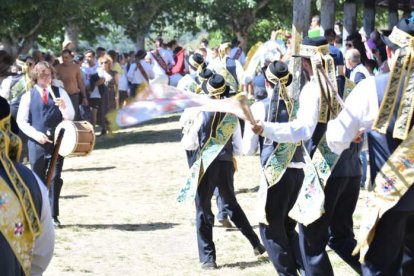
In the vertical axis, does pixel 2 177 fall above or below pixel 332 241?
above

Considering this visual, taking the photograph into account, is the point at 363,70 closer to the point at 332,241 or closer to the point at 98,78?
the point at 332,241

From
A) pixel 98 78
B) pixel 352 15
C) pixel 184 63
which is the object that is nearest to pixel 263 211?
pixel 352 15

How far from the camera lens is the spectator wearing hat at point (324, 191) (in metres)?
6.81

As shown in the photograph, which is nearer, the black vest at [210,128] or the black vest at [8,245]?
the black vest at [8,245]

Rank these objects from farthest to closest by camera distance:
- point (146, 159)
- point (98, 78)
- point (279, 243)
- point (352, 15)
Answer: point (98, 78) → point (352, 15) → point (146, 159) → point (279, 243)

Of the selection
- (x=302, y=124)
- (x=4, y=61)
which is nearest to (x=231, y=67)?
(x=4, y=61)

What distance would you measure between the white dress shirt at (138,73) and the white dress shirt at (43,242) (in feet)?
62.3

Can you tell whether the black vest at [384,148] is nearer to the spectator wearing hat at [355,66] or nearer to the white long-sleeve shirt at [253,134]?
the white long-sleeve shirt at [253,134]

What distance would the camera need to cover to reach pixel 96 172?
16.3m

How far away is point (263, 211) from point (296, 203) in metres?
0.44

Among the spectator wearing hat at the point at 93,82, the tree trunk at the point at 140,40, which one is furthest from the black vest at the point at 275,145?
the tree trunk at the point at 140,40

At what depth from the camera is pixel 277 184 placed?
7.61 meters

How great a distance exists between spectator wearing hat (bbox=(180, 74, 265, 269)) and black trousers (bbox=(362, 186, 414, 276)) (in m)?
3.51

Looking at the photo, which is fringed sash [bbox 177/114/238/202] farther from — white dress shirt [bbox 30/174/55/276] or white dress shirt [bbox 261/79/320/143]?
white dress shirt [bbox 30/174/55/276]
